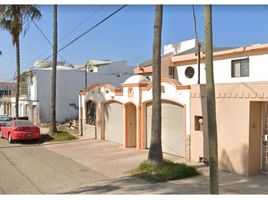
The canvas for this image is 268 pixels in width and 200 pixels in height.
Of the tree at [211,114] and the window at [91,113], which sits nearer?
the tree at [211,114]

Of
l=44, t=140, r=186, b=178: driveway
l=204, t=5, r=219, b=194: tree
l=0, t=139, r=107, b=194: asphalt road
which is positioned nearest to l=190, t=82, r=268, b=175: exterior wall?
l=44, t=140, r=186, b=178: driveway

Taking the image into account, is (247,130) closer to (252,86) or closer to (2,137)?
(252,86)

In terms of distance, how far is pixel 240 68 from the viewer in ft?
60.1

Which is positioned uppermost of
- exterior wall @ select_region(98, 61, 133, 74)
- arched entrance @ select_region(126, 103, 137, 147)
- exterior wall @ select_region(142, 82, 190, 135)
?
exterior wall @ select_region(98, 61, 133, 74)

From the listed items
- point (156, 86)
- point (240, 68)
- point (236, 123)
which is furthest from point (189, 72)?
point (236, 123)

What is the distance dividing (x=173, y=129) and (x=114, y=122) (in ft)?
17.5

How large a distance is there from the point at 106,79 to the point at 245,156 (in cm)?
2628

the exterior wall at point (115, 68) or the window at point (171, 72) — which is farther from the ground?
the exterior wall at point (115, 68)

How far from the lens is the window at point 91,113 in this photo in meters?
22.3

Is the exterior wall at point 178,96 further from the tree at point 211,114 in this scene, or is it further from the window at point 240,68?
the tree at point 211,114

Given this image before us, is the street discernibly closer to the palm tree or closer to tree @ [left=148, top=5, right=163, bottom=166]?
tree @ [left=148, top=5, right=163, bottom=166]

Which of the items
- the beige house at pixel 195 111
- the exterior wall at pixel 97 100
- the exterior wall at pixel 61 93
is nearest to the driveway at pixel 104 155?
the beige house at pixel 195 111

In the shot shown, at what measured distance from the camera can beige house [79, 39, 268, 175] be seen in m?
11.4

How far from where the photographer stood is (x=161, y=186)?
32.8ft
